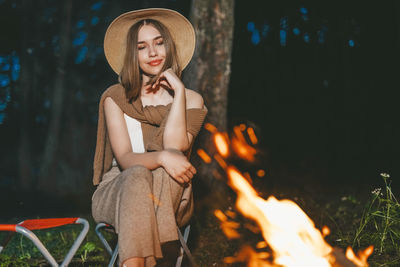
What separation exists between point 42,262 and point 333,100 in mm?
8421

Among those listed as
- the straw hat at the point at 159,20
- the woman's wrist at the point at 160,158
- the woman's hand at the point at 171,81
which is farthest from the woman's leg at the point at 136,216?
the straw hat at the point at 159,20

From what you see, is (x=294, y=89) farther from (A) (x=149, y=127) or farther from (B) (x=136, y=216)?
(B) (x=136, y=216)

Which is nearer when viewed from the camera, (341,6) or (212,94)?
(212,94)

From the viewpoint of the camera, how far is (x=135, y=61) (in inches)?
139

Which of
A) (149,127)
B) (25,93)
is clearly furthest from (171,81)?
(25,93)

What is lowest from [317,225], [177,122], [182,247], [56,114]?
[317,225]

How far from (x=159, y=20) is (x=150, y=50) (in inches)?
15.0

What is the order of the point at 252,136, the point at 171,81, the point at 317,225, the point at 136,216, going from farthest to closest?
1. the point at 252,136
2. the point at 317,225
3. the point at 171,81
4. the point at 136,216

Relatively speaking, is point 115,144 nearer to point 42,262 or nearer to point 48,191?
point 42,262

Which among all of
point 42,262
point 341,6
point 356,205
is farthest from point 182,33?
point 341,6

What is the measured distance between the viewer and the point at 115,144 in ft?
11.1

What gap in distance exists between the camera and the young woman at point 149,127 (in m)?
2.85

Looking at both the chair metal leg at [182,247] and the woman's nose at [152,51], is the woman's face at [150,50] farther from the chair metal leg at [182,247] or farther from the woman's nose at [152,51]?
the chair metal leg at [182,247]

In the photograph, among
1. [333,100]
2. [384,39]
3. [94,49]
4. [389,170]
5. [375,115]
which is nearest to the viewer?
[389,170]
